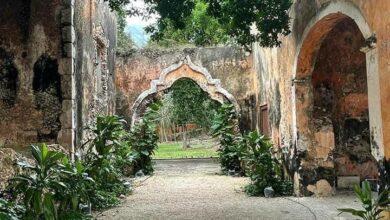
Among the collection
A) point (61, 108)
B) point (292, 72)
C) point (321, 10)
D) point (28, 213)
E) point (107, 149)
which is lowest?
point (28, 213)

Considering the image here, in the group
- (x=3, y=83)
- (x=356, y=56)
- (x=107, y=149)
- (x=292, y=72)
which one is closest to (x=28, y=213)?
(x=107, y=149)

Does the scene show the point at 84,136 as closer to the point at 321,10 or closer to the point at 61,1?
the point at 61,1

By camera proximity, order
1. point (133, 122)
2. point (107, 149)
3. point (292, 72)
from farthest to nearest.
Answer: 1. point (133, 122)
2. point (292, 72)
3. point (107, 149)

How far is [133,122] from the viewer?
14.5 meters

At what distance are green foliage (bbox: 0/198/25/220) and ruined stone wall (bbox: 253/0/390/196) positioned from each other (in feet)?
13.0

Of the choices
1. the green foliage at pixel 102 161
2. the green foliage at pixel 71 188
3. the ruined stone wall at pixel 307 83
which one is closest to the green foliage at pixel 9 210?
the green foliage at pixel 71 188

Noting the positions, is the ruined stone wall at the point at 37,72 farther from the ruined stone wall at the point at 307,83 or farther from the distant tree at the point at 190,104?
the distant tree at the point at 190,104

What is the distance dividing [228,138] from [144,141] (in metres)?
2.48

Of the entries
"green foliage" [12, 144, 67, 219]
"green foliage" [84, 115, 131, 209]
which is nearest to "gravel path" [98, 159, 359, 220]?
"green foliage" [84, 115, 131, 209]

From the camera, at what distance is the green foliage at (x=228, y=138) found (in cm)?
1333

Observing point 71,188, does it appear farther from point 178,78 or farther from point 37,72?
point 178,78

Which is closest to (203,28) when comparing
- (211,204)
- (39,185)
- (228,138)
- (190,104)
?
(190,104)

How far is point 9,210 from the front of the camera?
4.16 metres

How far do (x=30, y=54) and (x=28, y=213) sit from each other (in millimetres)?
4037
